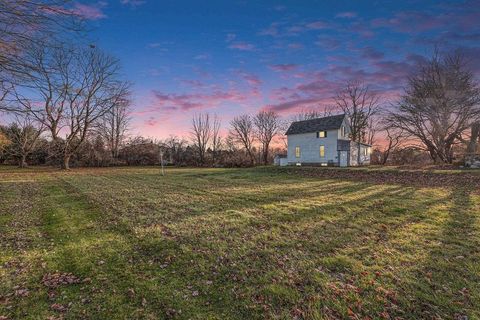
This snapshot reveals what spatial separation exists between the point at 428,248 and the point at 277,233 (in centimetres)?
339

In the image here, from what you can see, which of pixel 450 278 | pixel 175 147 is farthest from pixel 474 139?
pixel 175 147

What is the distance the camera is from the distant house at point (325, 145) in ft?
99.1

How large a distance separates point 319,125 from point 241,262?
30.0 m

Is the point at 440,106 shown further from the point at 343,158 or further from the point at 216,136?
the point at 216,136

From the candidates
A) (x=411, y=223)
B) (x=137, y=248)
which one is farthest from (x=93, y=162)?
(x=411, y=223)

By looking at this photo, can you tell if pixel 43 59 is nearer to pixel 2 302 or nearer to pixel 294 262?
pixel 2 302

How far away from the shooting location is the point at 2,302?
3648mm

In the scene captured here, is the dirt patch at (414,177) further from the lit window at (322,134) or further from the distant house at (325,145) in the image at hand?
the lit window at (322,134)

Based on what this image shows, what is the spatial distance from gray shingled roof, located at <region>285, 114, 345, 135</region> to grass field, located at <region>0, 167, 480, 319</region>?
2229 centimetres

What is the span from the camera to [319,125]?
1281 inches

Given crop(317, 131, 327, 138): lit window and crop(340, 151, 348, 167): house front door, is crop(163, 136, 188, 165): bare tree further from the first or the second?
crop(340, 151, 348, 167): house front door

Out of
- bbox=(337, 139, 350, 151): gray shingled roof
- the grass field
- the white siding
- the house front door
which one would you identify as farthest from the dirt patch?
the white siding

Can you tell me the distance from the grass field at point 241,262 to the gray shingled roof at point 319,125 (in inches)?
877

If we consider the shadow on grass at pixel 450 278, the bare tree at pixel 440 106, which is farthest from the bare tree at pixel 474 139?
the shadow on grass at pixel 450 278
